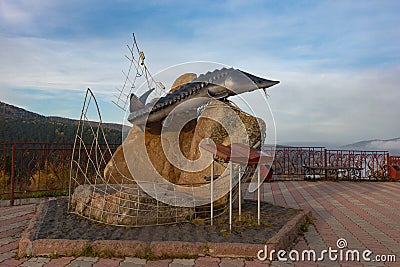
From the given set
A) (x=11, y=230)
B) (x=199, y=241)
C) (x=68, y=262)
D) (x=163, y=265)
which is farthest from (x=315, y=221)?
(x=11, y=230)

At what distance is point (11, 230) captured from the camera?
551 centimetres

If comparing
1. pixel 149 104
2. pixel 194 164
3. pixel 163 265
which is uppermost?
pixel 149 104

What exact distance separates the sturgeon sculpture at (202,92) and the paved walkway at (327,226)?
2654mm

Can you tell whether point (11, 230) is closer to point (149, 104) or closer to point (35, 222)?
point (35, 222)

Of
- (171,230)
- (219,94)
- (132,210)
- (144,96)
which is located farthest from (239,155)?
(144,96)

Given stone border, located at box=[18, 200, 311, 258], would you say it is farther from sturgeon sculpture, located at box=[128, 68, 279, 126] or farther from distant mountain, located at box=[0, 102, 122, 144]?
distant mountain, located at box=[0, 102, 122, 144]

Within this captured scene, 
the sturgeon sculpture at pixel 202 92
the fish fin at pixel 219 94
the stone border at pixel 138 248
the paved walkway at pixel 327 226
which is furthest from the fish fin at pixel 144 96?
the stone border at pixel 138 248

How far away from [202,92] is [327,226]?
326 cm

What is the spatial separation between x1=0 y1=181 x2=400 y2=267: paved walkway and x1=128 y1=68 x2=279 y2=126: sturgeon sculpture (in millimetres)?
2654

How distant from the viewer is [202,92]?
20.5 ft

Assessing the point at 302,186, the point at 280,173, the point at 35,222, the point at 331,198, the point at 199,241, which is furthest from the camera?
the point at 280,173

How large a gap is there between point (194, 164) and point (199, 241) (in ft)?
7.90

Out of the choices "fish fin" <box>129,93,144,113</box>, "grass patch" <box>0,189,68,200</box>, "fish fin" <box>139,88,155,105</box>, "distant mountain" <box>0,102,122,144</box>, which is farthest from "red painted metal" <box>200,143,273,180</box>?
"distant mountain" <box>0,102,122,144</box>

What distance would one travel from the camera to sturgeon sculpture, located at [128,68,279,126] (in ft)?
19.1
